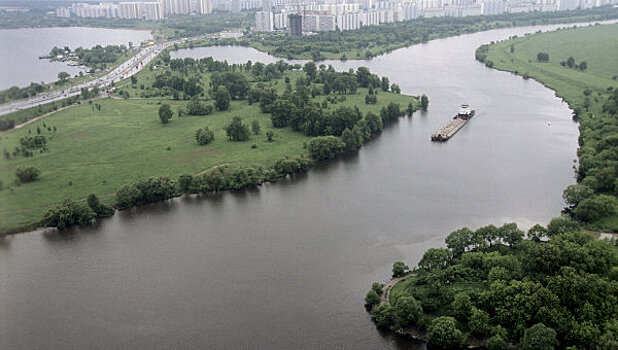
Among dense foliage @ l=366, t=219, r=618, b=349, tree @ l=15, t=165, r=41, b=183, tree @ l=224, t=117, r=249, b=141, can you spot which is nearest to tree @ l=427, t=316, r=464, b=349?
dense foliage @ l=366, t=219, r=618, b=349

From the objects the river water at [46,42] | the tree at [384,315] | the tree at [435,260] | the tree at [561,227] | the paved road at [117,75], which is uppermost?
the river water at [46,42]

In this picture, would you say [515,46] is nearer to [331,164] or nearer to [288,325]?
[331,164]

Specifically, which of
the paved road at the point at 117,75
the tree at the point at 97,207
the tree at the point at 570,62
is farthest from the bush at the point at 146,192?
the tree at the point at 570,62

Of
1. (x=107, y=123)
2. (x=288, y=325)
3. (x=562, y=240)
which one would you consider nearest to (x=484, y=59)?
A: (x=107, y=123)

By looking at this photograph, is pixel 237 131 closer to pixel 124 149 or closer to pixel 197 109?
pixel 124 149

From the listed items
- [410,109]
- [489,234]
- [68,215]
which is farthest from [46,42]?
[489,234]

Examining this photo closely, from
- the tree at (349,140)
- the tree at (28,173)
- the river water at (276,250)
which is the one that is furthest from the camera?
the tree at (349,140)

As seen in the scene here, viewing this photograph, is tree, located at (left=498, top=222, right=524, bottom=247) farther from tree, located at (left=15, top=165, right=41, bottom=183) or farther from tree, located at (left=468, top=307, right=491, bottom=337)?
tree, located at (left=15, top=165, right=41, bottom=183)

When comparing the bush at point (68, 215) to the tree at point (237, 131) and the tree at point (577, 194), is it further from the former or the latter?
the tree at point (577, 194)
